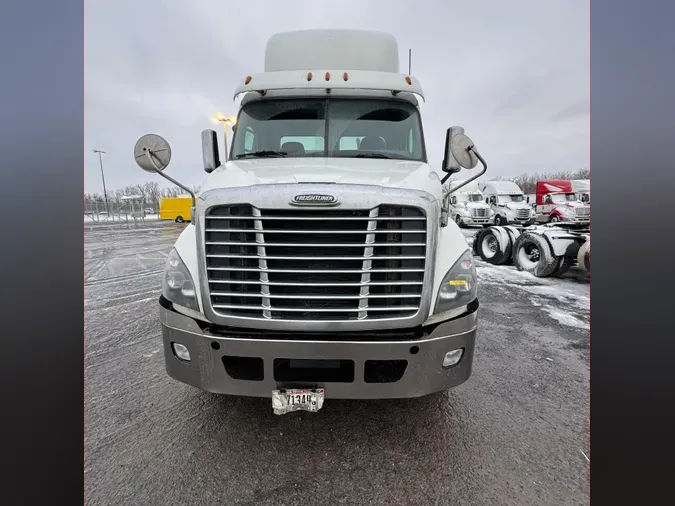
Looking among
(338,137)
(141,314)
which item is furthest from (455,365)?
(141,314)

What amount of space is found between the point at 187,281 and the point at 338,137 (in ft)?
6.83

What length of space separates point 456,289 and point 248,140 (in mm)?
2678

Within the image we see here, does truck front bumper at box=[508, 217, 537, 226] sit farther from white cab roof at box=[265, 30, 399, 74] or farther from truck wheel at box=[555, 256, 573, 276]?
white cab roof at box=[265, 30, 399, 74]

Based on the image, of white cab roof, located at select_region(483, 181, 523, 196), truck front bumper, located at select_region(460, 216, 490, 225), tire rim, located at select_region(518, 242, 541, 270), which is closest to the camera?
tire rim, located at select_region(518, 242, 541, 270)

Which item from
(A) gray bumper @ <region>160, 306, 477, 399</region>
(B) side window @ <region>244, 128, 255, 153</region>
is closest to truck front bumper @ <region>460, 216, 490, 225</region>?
(B) side window @ <region>244, 128, 255, 153</region>

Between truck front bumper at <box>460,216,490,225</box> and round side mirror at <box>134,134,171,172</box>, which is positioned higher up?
truck front bumper at <box>460,216,490,225</box>

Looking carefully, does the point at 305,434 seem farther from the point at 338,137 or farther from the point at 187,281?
the point at 338,137

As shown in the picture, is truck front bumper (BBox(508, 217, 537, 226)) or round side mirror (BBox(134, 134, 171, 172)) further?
truck front bumper (BBox(508, 217, 537, 226))

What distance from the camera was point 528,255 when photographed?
9.05 m

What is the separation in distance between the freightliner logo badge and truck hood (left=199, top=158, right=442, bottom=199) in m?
0.20

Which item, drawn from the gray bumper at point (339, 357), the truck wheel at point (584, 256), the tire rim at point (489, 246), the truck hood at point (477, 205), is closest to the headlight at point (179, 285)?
Answer: the gray bumper at point (339, 357)

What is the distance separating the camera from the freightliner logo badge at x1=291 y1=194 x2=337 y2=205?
234 cm

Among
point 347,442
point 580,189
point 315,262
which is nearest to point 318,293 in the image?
point 315,262

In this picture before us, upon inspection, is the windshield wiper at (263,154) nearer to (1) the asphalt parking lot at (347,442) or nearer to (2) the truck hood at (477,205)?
(1) the asphalt parking lot at (347,442)
